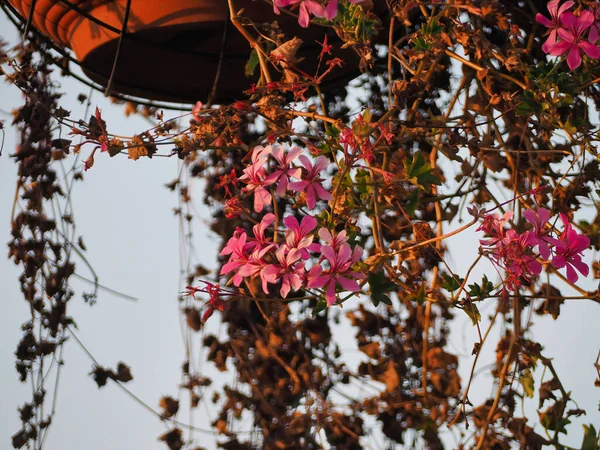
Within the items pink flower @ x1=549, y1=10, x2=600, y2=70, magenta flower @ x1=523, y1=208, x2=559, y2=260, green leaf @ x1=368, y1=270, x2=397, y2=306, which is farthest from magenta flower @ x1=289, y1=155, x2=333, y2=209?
pink flower @ x1=549, y1=10, x2=600, y2=70

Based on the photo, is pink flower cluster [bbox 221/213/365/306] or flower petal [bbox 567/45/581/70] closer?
pink flower cluster [bbox 221/213/365/306]

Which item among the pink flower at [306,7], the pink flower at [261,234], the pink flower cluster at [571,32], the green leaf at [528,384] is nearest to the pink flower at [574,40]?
the pink flower cluster at [571,32]

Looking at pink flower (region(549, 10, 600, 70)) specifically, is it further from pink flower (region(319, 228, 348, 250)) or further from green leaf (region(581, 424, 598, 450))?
green leaf (region(581, 424, 598, 450))

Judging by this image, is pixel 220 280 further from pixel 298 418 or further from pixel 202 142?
pixel 202 142

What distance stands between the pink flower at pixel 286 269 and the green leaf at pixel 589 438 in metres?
0.66

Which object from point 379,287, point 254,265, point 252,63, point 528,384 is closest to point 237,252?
point 254,265

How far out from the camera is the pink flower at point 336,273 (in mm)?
958

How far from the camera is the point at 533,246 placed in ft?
3.42

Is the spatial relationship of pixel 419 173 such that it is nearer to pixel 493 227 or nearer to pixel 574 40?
pixel 493 227

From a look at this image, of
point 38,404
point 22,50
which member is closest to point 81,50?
point 22,50

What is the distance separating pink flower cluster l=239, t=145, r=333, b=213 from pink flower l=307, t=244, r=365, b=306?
0.07 m

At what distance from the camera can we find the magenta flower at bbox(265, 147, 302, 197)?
0.99 metres

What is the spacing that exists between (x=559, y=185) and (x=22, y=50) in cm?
97

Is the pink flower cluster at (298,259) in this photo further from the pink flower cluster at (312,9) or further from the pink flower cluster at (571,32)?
the pink flower cluster at (571,32)
